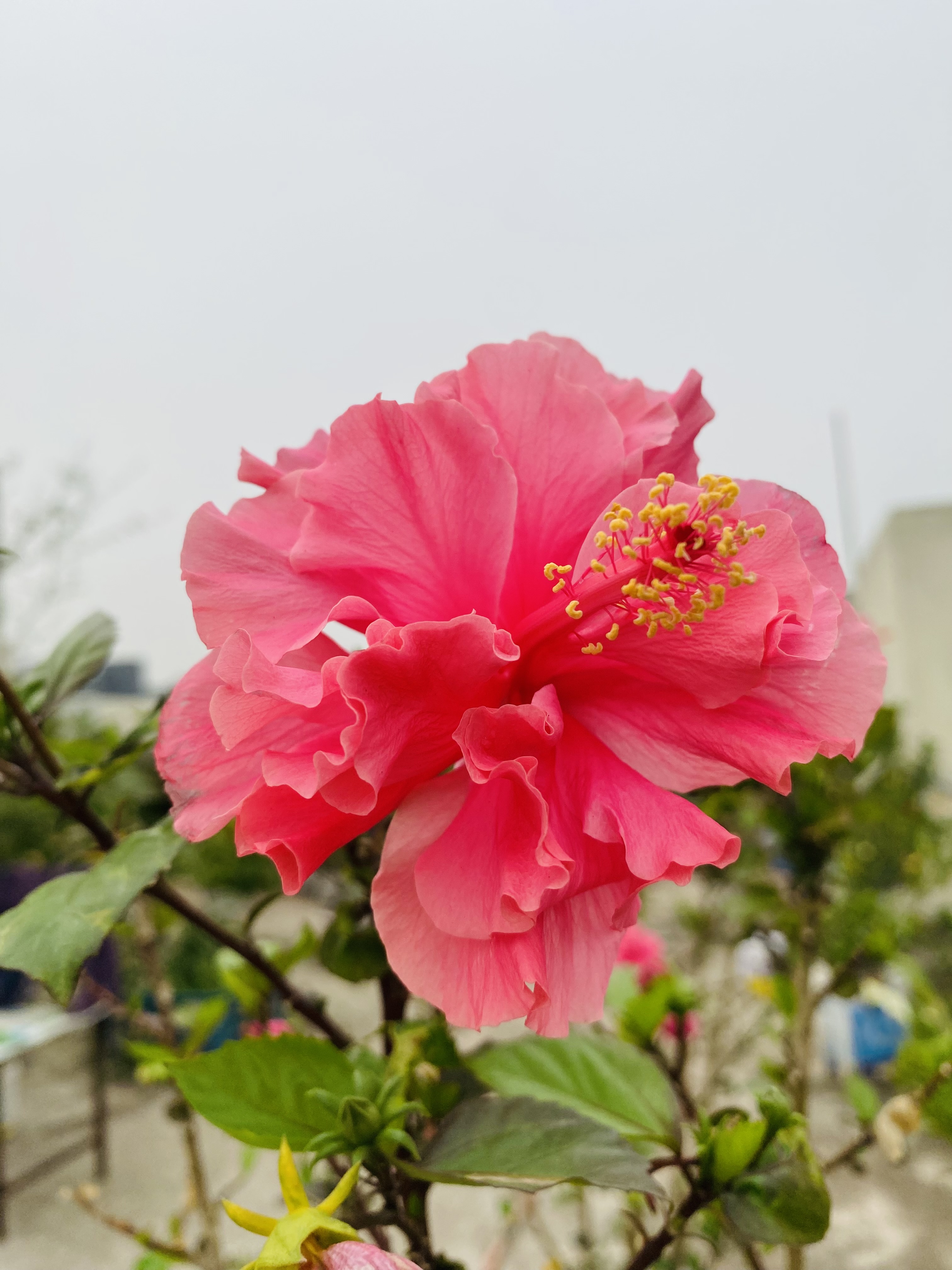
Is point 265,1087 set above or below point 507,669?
below

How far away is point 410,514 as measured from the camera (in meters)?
0.28

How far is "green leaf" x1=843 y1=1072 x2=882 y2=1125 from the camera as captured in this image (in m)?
0.53

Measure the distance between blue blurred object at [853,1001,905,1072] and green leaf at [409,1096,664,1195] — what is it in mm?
2188

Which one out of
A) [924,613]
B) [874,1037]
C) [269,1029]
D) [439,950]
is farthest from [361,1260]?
[924,613]

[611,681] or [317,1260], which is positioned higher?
[611,681]

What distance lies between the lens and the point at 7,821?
3.07m

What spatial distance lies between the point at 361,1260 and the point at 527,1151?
0.08 metres

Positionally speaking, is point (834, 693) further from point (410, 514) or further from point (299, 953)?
point (299, 953)

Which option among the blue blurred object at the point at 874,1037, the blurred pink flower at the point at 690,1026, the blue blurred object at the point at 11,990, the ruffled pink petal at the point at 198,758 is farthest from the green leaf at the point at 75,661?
the blue blurred object at the point at 11,990

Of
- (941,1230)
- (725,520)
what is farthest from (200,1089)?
(941,1230)

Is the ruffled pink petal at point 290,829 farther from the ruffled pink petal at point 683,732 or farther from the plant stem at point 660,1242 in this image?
the plant stem at point 660,1242

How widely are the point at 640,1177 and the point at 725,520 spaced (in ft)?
0.66

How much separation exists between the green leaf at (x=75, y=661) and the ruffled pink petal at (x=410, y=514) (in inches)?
8.1

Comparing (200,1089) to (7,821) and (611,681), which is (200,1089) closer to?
(611,681)
